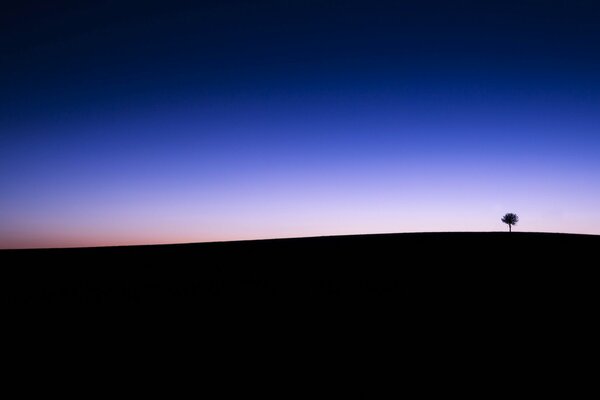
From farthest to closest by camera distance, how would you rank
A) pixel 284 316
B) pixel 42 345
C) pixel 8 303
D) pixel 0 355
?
1. pixel 8 303
2. pixel 284 316
3. pixel 42 345
4. pixel 0 355

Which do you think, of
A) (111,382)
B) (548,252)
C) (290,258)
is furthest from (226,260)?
(548,252)

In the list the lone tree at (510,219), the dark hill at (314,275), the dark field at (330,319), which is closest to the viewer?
the dark field at (330,319)

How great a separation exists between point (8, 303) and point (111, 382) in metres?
4.27

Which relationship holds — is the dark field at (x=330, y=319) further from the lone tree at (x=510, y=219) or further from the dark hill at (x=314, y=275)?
the lone tree at (x=510, y=219)

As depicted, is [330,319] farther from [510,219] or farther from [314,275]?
[510,219]

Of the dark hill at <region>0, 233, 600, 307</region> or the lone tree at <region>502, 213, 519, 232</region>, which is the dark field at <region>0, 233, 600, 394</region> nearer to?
the dark hill at <region>0, 233, 600, 307</region>

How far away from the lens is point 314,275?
26.7 ft

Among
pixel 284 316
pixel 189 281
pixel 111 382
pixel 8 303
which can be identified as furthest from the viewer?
pixel 189 281

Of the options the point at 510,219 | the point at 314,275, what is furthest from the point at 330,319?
the point at 510,219

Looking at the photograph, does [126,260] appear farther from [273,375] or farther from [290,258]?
[273,375]

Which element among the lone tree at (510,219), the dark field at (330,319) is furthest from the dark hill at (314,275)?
the lone tree at (510,219)

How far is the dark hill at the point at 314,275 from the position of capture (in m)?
6.59

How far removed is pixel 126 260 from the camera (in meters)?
10.4

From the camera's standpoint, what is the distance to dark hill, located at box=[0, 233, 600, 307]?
21.6 ft
